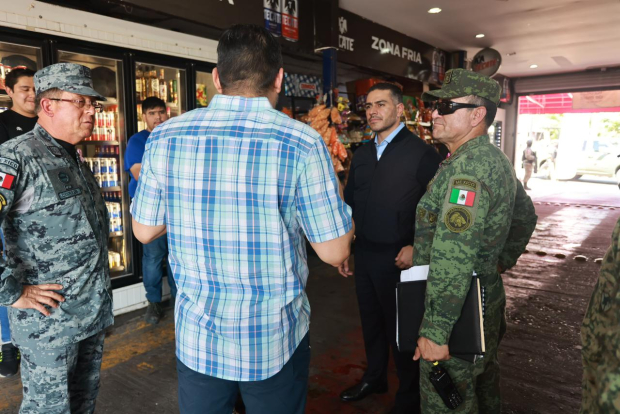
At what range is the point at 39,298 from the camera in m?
1.64

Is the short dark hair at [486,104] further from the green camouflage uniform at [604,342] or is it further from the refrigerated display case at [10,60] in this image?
the refrigerated display case at [10,60]

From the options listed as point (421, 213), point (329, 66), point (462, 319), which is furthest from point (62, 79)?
point (329, 66)

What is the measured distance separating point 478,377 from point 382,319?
2.40 feet

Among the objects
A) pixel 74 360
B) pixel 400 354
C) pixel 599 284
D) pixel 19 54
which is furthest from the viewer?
pixel 19 54

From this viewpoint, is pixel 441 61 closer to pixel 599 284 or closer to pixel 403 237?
pixel 403 237

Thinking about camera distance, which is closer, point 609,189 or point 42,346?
point 42,346

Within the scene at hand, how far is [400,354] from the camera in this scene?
7.84 ft

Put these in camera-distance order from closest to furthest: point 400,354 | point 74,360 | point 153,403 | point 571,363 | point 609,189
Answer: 1. point 74,360
2. point 400,354
3. point 153,403
4. point 571,363
5. point 609,189

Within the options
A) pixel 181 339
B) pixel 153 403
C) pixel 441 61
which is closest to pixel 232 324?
pixel 181 339

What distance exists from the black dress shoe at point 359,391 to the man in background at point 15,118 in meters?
2.25

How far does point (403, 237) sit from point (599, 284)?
5.06 feet

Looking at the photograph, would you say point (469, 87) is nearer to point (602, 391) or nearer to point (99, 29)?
point (602, 391)

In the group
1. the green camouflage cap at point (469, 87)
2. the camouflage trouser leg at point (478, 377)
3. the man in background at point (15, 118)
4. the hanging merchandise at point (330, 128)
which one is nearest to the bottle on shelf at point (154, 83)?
the man in background at point (15, 118)

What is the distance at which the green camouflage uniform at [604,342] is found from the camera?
78cm
